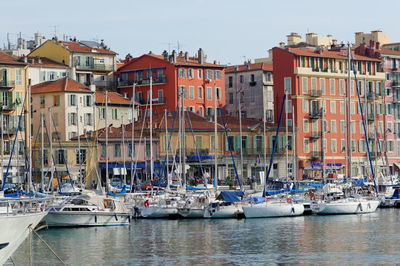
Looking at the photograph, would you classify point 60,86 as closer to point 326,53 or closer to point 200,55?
point 200,55

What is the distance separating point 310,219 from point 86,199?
16.8 m

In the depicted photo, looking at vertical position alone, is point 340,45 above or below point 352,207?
above

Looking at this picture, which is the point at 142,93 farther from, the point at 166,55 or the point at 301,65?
the point at 301,65

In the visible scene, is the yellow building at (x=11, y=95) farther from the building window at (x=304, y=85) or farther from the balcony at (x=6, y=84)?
the building window at (x=304, y=85)

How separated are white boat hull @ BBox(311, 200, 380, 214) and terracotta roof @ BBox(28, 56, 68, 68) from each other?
2157 inches

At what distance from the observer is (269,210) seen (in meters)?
67.9

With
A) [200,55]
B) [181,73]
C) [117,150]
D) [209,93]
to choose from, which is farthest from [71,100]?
[209,93]

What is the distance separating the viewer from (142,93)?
4833 inches

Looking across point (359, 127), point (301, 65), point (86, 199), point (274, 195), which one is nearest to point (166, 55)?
point (301, 65)

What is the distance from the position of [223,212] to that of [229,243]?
608 inches

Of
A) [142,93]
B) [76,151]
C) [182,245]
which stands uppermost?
[142,93]

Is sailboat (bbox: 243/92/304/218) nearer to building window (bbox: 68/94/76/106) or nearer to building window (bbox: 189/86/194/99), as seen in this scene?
building window (bbox: 68/94/76/106)

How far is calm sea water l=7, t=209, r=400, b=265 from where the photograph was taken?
45.7 meters

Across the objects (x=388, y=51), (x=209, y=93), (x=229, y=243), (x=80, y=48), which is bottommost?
(x=229, y=243)
